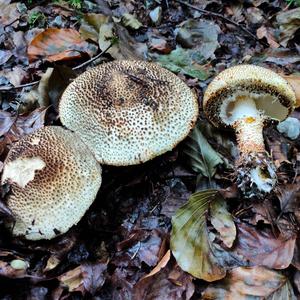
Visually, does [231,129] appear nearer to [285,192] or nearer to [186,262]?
[285,192]

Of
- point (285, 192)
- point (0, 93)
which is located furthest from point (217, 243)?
point (0, 93)

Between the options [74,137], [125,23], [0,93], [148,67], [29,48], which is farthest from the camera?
[125,23]

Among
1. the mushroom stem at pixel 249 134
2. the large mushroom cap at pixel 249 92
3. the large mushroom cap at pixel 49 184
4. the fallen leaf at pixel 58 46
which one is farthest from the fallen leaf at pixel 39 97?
the mushroom stem at pixel 249 134

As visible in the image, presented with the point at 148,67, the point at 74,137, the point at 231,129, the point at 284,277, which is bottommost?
the point at 284,277

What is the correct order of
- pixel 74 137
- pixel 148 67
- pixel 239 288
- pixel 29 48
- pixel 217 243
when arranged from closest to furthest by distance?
pixel 239 288 < pixel 217 243 < pixel 74 137 < pixel 148 67 < pixel 29 48

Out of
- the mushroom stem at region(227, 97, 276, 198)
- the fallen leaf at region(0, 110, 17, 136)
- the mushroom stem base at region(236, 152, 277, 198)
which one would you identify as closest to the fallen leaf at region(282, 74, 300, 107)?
the mushroom stem at region(227, 97, 276, 198)

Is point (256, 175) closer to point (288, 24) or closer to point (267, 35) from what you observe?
point (267, 35)

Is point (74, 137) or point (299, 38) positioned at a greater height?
point (74, 137)
